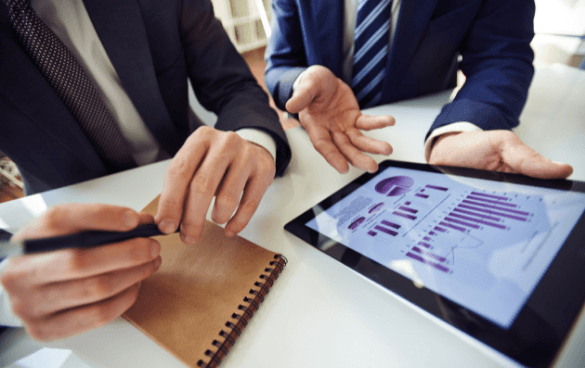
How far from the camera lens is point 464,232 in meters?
0.31

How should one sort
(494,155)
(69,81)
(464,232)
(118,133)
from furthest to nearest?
(118,133)
(69,81)
(494,155)
(464,232)

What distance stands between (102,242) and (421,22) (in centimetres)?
90

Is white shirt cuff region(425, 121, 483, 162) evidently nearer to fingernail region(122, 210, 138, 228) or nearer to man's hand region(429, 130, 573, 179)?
man's hand region(429, 130, 573, 179)

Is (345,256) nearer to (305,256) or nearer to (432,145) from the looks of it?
(305,256)

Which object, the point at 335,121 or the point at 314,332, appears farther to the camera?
the point at 335,121

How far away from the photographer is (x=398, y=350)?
0.25 metres

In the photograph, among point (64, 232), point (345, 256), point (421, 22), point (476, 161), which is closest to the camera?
point (64, 232)

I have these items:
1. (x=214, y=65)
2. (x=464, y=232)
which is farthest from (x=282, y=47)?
(x=464, y=232)

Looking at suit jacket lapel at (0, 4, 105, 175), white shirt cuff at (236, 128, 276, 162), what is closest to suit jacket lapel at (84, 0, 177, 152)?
suit jacket lapel at (0, 4, 105, 175)

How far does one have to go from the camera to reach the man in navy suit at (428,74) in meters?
0.47

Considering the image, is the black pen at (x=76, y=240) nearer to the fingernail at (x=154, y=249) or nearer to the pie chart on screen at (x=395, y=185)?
the fingernail at (x=154, y=249)

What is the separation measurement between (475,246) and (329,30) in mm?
777

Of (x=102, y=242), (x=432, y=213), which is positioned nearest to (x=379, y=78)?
(x=432, y=213)

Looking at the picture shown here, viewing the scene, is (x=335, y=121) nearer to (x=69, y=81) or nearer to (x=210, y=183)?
(x=210, y=183)
